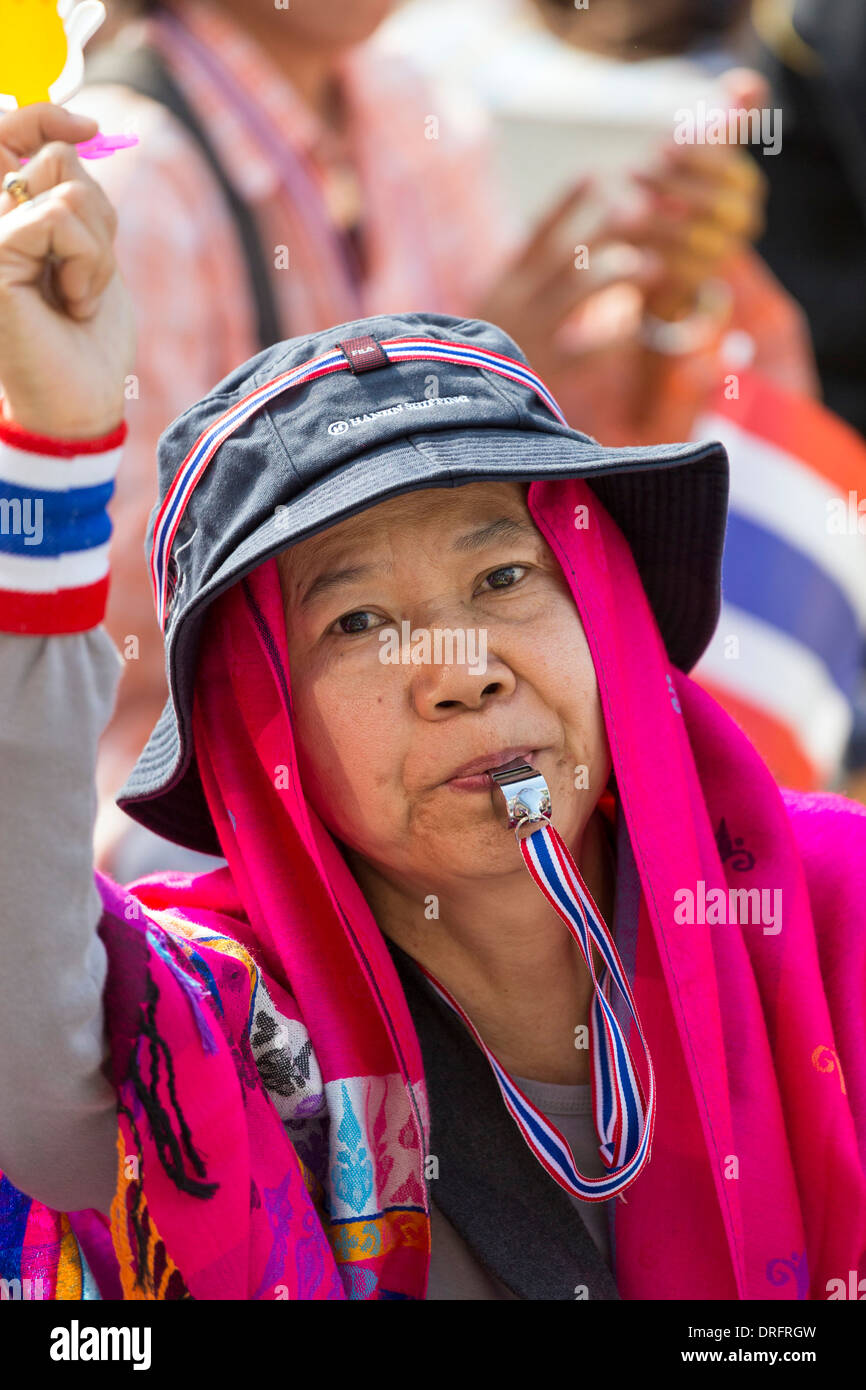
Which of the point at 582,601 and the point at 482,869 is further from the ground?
the point at 582,601

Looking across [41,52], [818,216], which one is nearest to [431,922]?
[41,52]

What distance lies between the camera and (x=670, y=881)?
159 cm

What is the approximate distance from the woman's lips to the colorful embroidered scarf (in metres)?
0.13

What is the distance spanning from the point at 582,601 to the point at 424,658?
189 mm

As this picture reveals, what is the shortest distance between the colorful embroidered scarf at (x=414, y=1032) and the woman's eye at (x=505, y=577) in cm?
5

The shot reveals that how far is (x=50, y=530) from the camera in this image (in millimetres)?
1314

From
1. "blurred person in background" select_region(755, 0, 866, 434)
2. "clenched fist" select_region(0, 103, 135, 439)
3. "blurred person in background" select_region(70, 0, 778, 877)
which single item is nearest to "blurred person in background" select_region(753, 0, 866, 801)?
"blurred person in background" select_region(755, 0, 866, 434)

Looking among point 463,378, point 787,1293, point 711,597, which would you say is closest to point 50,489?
point 463,378

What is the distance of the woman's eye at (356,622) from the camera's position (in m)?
1.60

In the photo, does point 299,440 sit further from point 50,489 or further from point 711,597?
point 711,597

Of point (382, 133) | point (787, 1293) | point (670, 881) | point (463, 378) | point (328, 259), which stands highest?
point (382, 133)

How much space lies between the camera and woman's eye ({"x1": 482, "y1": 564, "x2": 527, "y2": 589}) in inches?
63.9

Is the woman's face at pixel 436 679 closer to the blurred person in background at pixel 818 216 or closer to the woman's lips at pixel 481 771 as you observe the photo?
the woman's lips at pixel 481 771

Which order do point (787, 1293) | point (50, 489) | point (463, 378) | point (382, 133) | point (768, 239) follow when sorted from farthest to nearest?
point (768, 239) < point (382, 133) < point (463, 378) < point (787, 1293) < point (50, 489)
